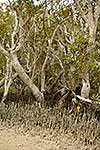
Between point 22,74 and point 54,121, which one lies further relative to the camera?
point 22,74

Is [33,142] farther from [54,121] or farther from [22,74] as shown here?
[22,74]

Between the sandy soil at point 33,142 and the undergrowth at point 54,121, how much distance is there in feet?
0.80

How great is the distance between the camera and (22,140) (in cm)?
544

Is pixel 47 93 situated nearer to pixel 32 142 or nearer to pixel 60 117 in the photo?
pixel 60 117

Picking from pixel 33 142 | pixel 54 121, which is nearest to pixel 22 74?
pixel 54 121

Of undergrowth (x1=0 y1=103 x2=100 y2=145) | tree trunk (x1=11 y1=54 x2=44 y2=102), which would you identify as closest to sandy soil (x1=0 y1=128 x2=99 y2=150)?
undergrowth (x1=0 y1=103 x2=100 y2=145)

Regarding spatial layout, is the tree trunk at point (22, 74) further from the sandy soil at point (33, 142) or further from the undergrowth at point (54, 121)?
the sandy soil at point (33, 142)

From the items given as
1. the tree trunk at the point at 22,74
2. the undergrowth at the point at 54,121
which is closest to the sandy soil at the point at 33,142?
the undergrowth at the point at 54,121

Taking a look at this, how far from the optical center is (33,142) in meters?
5.36

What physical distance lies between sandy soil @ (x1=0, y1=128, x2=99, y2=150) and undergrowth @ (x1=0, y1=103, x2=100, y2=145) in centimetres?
24

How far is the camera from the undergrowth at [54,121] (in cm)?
555

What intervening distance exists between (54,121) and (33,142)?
0.92 metres

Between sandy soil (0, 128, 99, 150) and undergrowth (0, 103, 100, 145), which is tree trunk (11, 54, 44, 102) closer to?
undergrowth (0, 103, 100, 145)

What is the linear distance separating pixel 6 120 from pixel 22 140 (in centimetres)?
116
